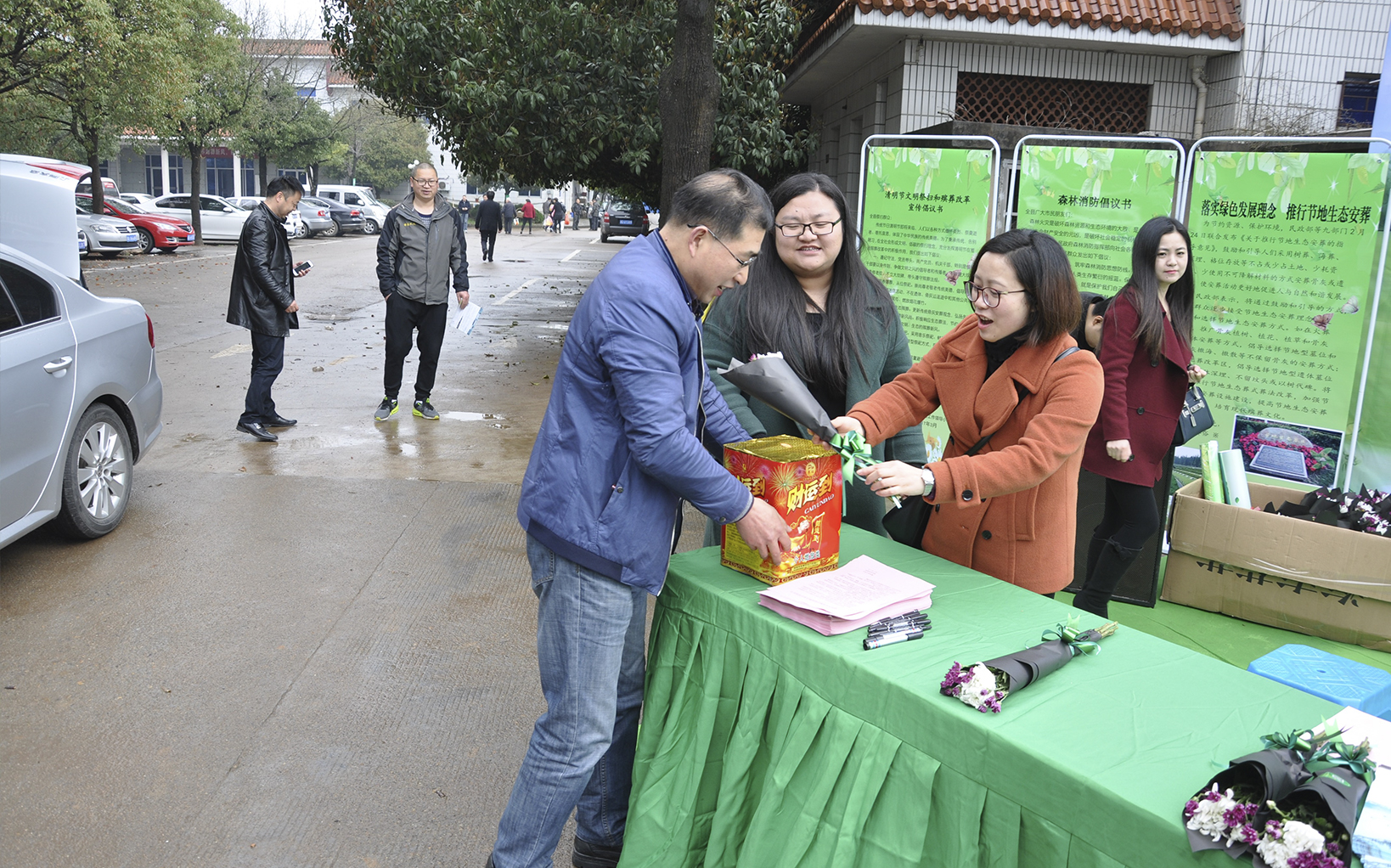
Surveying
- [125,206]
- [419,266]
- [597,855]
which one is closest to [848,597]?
[597,855]

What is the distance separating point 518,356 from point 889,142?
5.22 meters

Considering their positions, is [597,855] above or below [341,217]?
below

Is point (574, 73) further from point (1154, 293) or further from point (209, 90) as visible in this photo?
point (209, 90)

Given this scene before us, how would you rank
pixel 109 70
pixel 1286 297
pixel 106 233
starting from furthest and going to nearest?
pixel 106 233 < pixel 109 70 < pixel 1286 297

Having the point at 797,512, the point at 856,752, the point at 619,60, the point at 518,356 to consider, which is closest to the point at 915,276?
the point at 797,512

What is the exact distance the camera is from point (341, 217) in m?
33.8

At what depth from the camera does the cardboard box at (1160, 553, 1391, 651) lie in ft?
13.8

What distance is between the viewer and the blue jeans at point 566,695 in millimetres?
2293

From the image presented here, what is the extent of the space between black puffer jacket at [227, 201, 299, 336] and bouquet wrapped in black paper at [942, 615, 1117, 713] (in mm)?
6426

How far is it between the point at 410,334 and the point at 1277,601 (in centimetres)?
608

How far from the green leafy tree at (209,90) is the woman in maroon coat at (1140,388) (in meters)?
23.7

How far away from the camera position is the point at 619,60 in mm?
10188

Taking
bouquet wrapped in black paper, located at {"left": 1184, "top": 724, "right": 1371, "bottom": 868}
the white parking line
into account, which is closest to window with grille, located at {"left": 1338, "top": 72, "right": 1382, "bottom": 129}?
bouquet wrapped in black paper, located at {"left": 1184, "top": 724, "right": 1371, "bottom": 868}

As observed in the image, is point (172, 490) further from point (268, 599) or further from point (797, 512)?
point (797, 512)
